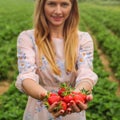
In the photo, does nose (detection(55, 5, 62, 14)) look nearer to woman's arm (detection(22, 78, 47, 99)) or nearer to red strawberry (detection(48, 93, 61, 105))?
woman's arm (detection(22, 78, 47, 99))

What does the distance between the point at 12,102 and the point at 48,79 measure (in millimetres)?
3675

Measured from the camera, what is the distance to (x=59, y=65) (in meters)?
2.81

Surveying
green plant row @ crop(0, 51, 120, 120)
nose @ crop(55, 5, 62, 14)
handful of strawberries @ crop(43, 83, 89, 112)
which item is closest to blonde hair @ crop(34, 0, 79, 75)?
nose @ crop(55, 5, 62, 14)

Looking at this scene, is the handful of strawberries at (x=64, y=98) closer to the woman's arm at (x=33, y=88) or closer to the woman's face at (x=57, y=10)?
the woman's arm at (x=33, y=88)

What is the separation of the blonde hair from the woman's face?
46mm

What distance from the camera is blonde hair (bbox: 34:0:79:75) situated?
109 inches

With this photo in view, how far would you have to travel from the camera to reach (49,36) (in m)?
2.90

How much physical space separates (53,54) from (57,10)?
1.11 ft

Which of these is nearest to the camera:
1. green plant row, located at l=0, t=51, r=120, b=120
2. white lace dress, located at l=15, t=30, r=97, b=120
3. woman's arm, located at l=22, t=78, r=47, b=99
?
woman's arm, located at l=22, t=78, r=47, b=99

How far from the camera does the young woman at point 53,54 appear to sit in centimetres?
275

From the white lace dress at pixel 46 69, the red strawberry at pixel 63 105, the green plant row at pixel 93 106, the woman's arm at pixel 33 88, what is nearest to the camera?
the red strawberry at pixel 63 105

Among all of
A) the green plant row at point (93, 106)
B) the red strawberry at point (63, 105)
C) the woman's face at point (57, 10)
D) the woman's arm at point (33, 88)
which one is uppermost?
the woman's face at point (57, 10)

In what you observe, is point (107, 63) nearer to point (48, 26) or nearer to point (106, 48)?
point (106, 48)

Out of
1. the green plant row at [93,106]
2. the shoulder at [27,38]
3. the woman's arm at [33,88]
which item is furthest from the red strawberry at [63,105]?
the green plant row at [93,106]
